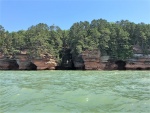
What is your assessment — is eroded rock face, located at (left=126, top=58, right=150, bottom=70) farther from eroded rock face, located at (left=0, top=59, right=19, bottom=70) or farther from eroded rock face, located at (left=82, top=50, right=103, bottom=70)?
eroded rock face, located at (left=0, top=59, right=19, bottom=70)

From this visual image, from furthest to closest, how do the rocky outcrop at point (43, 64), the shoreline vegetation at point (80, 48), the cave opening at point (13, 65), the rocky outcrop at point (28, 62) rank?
the cave opening at point (13, 65)
the shoreline vegetation at point (80, 48)
the rocky outcrop at point (28, 62)
the rocky outcrop at point (43, 64)

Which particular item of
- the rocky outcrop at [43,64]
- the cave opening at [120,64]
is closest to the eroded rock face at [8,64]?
the rocky outcrop at [43,64]

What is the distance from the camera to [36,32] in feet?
135

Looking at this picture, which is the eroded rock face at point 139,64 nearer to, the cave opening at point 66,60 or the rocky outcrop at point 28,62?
the cave opening at point 66,60

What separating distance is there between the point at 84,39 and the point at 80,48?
2.54 meters

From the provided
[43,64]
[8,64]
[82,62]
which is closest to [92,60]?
[82,62]

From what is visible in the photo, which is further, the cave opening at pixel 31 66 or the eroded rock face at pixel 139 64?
the cave opening at pixel 31 66

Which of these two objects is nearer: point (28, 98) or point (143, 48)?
point (28, 98)

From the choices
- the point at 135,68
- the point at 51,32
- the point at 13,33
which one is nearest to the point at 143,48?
the point at 135,68

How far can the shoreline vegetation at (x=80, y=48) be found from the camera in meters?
38.3

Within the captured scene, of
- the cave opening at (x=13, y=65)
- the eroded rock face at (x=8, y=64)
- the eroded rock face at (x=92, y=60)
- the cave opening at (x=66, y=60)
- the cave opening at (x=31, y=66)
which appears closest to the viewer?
the eroded rock face at (x=92, y=60)

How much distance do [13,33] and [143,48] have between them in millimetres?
20492

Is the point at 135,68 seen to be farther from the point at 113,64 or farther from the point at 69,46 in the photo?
the point at 69,46

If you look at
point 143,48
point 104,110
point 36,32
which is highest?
point 36,32
